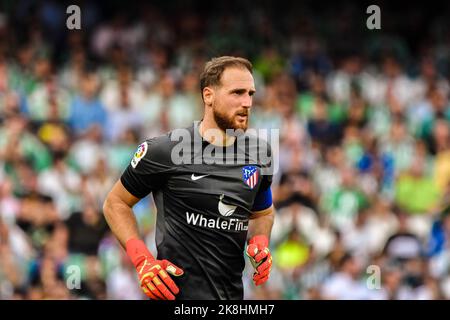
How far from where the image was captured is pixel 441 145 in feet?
43.9

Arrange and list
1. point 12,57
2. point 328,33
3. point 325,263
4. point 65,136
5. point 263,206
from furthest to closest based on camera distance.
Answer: point 328,33, point 12,57, point 65,136, point 325,263, point 263,206

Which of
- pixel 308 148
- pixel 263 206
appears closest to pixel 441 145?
pixel 308 148

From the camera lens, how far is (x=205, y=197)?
5816 mm

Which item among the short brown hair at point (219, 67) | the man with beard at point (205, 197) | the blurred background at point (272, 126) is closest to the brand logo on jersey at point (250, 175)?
the man with beard at point (205, 197)

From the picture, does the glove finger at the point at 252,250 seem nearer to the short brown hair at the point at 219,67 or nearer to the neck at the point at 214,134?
the neck at the point at 214,134

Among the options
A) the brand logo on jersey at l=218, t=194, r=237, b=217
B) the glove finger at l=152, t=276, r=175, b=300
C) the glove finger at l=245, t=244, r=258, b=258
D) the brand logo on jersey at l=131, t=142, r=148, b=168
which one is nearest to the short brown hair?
the brand logo on jersey at l=131, t=142, r=148, b=168

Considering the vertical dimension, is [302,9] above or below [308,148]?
above

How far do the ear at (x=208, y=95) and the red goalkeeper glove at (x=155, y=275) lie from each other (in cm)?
102

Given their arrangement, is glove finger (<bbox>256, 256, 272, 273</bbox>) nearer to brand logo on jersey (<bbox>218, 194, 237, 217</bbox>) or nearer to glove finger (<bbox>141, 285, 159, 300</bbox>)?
brand logo on jersey (<bbox>218, 194, 237, 217</bbox>)

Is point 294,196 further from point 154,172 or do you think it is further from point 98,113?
point 154,172

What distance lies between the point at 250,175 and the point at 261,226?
42 centimetres

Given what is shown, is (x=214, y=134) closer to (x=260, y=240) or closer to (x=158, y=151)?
(x=158, y=151)

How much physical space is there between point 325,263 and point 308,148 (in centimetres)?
240

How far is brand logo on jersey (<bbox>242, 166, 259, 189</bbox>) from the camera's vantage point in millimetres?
5953
